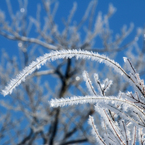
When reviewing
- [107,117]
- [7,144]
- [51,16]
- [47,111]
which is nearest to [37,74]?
[47,111]

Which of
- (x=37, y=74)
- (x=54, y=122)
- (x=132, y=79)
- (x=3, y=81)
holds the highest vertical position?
(x=3, y=81)

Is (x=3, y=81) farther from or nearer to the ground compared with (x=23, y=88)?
farther from the ground

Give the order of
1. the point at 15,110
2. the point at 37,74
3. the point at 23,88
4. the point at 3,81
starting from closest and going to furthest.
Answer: the point at 37,74 < the point at 15,110 < the point at 23,88 < the point at 3,81

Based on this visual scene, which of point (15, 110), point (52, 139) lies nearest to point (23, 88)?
point (15, 110)

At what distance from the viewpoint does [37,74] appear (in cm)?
499

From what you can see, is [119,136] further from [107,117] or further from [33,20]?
[33,20]

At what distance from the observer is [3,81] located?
6.23 m

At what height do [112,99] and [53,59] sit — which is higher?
[53,59]

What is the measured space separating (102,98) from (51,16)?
538cm

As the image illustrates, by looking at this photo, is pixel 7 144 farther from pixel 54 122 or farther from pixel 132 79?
pixel 132 79

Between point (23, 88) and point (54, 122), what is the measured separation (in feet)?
6.01

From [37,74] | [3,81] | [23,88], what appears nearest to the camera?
[37,74]

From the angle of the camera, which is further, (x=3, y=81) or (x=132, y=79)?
(x=3, y=81)

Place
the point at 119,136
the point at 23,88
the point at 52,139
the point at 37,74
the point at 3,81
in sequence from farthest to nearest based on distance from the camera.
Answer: the point at 3,81, the point at 23,88, the point at 37,74, the point at 52,139, the point at 119,136
